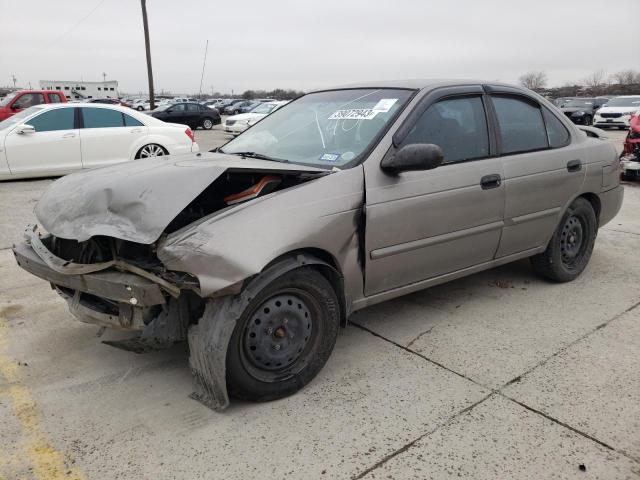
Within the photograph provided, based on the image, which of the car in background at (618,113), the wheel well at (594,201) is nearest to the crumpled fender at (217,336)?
the wheel well at (594,201)

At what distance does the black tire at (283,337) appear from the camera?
8.89 feet

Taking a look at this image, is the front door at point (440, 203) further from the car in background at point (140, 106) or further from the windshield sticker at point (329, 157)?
the car in background at point (140, 106)

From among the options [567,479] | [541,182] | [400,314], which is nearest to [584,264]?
[541,182]

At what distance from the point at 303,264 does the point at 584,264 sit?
315 centimetres

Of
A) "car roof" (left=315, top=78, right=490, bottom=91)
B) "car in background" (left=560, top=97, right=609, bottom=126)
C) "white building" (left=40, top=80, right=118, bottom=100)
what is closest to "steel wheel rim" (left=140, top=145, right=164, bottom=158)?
"car roof" (left=315, top=78, right=490, bottom=91)

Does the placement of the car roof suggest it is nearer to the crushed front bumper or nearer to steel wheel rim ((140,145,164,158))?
the crushed front bumper

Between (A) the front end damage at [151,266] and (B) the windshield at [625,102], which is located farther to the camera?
(B) the windshield at [625,102]

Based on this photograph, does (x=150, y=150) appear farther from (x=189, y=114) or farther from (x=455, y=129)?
(x=189, y=114)

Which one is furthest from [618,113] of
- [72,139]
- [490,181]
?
[490,181]

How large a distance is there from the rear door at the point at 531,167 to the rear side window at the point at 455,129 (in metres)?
0.19

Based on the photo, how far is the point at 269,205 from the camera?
9.01 feet

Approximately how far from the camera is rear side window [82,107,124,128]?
934cm

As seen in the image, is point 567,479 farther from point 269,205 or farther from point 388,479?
point 269,205

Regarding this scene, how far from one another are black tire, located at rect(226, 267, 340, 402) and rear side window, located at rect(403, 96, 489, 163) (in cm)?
118
